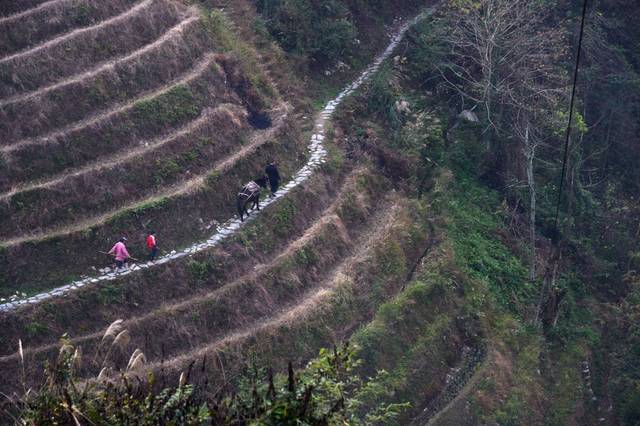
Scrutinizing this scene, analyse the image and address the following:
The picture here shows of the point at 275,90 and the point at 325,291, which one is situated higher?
the point at 275,90

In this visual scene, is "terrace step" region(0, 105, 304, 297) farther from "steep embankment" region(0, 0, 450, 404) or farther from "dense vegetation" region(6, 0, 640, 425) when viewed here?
"dense vegetation" region(6, 0, 640, 425)

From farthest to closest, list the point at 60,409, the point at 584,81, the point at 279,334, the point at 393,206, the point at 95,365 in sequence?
the point at 584,81
the point at 393,206
the point at 279,334
the point at 95,365
the point at 60,409

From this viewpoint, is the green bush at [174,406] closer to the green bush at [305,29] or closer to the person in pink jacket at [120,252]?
the person in pink jacket at [120,252]

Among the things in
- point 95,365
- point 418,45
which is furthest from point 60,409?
point 418,45

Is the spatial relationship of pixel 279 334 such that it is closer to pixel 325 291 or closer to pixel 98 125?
pixel 325 291

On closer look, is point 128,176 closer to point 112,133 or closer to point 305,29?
point 112,133

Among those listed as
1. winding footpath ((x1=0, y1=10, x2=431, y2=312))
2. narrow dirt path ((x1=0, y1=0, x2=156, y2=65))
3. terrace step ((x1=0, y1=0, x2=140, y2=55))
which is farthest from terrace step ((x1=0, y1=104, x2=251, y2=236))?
terrace step ((x1=0, y1=0, x2=140, y2=55))

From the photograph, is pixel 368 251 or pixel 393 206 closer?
pixel 368 251

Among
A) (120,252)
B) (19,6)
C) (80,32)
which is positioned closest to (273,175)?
(120,252)

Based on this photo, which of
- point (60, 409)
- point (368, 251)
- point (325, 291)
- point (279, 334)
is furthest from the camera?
point (368, 251)
